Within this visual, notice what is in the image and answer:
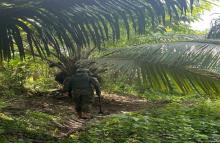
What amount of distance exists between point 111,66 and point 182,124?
1.83 m

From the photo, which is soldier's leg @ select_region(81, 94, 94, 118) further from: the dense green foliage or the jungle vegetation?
the dense green foliage

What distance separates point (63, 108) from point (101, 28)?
566 cm

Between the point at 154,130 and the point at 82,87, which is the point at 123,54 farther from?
the point at 82,87

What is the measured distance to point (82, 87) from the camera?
28.1 ft

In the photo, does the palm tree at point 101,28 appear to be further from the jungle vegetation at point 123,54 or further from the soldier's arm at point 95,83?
the soldier's arm at point 95,83

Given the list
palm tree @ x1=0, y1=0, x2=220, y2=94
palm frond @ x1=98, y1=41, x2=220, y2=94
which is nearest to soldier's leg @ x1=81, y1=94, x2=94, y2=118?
palm frond @ x1=98, y1=41, x2=220, y2=94

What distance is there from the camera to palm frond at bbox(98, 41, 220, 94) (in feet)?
17.9

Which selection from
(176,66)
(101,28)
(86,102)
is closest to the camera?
(101,28)

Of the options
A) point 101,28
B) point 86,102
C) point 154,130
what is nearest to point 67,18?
point 101,28

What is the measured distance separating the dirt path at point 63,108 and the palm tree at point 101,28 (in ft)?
7.51

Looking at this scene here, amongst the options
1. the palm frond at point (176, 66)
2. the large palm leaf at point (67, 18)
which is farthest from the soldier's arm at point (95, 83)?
the large palm leaf at point (67, 18)

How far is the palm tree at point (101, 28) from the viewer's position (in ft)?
16.1

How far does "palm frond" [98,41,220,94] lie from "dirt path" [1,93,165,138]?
1.84 meters

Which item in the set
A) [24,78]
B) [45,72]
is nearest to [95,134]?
[24,78]
